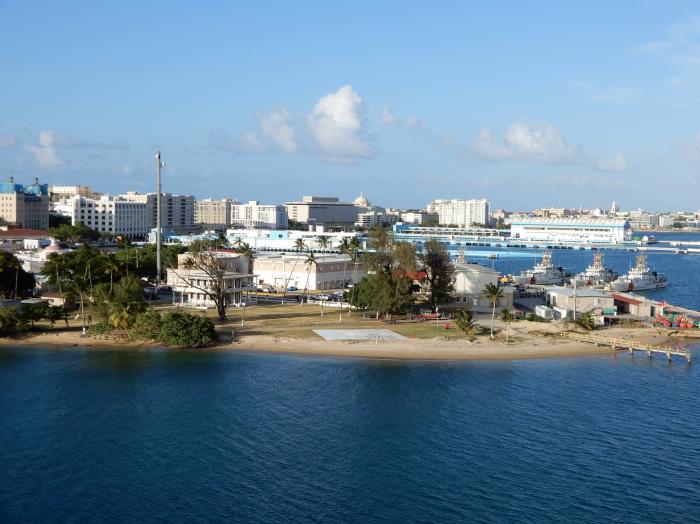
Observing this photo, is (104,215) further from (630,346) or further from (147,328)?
(630,346)

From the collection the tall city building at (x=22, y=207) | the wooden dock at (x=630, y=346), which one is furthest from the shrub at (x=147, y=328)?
the tall city building at (x=22, y=207)

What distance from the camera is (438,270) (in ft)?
224

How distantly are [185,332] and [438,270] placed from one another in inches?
988

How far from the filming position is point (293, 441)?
113 feet

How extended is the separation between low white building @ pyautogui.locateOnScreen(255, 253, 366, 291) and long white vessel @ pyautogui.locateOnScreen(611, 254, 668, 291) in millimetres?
36248

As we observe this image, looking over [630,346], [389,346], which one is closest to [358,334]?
[389,346]

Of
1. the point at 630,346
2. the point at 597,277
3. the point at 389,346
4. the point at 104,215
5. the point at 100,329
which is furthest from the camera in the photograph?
the point at 104,215

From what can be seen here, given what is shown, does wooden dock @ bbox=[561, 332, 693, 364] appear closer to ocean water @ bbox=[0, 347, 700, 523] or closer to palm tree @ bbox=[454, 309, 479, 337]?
ocean water @ bbox=[0, 347, 700, 523]

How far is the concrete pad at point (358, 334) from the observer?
57.2m

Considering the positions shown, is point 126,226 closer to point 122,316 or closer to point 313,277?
point 313,277

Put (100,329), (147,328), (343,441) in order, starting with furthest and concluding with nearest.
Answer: (100,329) → (147,328) → (343,441)

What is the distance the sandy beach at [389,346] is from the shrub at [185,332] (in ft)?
3.45

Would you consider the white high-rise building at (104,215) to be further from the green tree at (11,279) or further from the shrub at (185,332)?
the shrub at (185,332)

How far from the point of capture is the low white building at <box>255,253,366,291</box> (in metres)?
87.7
